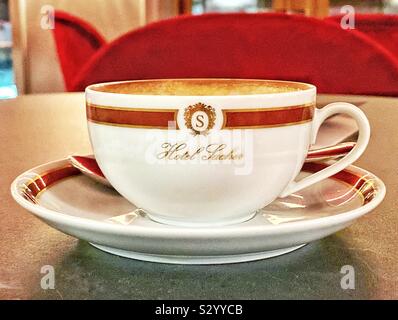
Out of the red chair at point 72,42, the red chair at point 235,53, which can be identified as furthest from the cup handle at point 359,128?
the red chair at point 72,42

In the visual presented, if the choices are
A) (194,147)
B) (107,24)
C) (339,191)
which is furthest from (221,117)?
(107,24)

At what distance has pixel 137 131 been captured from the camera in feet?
1.04

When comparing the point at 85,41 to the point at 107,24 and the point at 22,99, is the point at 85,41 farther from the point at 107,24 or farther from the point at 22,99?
the point at 107,24

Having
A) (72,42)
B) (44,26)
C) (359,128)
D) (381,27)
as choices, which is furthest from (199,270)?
(44,26)

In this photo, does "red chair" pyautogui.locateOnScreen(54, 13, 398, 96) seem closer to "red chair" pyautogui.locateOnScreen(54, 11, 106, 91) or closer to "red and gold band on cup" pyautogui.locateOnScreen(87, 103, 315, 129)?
"red chair" pyautogui.locateOnScreen(54, 11, 106, 91)

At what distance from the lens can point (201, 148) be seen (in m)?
0.31

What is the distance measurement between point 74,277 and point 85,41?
1518mm

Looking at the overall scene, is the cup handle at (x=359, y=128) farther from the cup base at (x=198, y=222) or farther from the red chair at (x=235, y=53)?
the red chair at (x=235, y=53)

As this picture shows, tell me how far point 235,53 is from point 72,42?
19.9 inches

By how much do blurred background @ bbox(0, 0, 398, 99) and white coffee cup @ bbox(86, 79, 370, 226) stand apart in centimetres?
250

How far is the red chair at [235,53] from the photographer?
1.39 metres

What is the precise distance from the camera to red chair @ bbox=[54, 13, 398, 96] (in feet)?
4.56

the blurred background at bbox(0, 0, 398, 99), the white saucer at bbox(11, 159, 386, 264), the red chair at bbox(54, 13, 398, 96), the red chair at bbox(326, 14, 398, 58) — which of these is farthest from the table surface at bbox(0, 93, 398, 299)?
the blurred background at bbox(0, 0, 398, 99)
